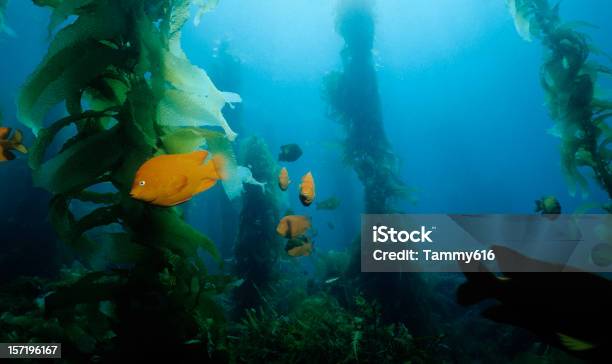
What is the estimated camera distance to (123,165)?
165 cm

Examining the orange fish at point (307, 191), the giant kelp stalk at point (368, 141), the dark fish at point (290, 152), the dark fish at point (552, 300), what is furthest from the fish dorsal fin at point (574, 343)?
the giant kelp stalk at point (368, 141)

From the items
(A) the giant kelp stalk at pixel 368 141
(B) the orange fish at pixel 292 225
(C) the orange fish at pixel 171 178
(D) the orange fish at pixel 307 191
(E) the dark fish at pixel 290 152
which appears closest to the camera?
(C) the orange fish at pixel 171 178

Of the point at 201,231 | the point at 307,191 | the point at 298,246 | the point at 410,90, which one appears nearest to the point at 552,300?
the point at 307,191

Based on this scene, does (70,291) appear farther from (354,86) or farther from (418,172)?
(418,172)

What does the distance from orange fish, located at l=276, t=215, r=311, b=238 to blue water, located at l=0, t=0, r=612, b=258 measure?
460 cm

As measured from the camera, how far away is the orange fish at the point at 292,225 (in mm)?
4922

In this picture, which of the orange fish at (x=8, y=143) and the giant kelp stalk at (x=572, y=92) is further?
the giant kelp stalk at (x=572, y=92)

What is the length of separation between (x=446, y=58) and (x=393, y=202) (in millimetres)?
78740

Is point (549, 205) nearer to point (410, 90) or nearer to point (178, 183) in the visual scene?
point (178, 183)

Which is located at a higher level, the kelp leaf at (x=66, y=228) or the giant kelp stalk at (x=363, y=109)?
the giant kelp stalk at (x=363, y=109)

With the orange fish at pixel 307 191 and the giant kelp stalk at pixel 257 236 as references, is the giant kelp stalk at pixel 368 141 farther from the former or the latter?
the orange fish at pixel 307 191

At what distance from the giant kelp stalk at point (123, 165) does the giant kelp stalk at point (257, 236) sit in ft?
17.8

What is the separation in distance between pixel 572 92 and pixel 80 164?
5.15 meters

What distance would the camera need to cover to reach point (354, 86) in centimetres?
980
